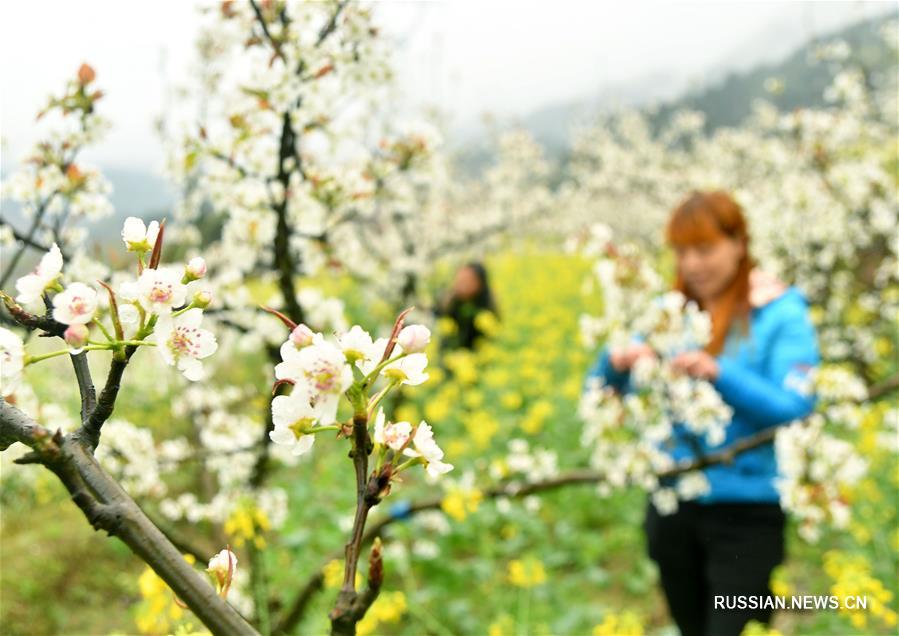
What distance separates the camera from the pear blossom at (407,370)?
74 centimetres

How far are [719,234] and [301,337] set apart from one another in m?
2.60

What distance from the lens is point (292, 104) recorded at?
6.45ft

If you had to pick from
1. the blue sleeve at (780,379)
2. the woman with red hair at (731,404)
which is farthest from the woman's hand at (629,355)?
the blue sleeve at (780,379)

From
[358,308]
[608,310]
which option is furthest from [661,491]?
[358,308]

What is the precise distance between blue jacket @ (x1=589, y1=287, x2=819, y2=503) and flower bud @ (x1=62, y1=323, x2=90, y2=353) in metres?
2.35

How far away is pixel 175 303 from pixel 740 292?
2718 mm

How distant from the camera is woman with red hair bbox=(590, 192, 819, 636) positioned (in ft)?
8.53

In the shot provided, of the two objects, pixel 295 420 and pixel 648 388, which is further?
pixel 648 388

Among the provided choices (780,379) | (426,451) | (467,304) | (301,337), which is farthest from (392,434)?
(467,304)

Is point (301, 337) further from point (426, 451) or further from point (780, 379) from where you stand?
point (780, 379)

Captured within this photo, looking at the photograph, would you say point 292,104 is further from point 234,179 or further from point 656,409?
point 656,409

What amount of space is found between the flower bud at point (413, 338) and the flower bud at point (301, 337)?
0.09m

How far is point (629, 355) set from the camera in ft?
9.12

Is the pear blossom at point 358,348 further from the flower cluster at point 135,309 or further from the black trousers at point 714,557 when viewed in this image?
the black trousers at point 714,557
